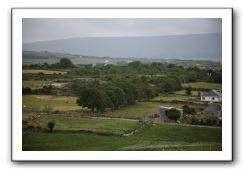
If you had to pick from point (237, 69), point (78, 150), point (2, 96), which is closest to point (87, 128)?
point (78, 150)

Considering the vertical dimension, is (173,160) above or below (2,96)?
below

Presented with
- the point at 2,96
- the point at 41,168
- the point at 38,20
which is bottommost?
the point at 41,168

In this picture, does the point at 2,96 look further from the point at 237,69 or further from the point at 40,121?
the point at 237,69

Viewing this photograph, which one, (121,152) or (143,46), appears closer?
(121,152)

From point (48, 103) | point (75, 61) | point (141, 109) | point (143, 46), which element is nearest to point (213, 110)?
point (141, 109)

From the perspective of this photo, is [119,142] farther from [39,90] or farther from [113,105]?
[39,90]

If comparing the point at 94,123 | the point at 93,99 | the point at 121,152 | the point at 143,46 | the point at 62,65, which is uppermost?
the point at 143,46

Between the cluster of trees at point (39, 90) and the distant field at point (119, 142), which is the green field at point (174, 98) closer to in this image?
the distant field at point (119, 142)

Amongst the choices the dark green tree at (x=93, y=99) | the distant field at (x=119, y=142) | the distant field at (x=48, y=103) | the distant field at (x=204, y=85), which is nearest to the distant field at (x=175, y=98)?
the distant field at (x=204, y=85)
